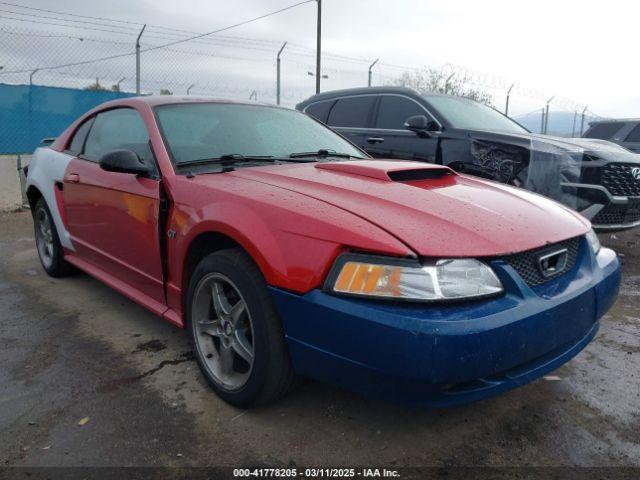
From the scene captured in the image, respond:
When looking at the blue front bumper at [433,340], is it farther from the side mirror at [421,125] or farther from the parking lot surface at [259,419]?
the side mirror at [421,125]

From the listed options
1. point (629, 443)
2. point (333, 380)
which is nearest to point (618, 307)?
point (629, 443)

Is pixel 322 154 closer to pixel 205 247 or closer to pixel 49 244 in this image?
pixel 205 247

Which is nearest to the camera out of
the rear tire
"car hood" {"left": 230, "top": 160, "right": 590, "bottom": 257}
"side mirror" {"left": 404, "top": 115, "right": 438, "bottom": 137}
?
"car hood" {"left": 230, "top": 160, "right": 590, "bottom": 257}

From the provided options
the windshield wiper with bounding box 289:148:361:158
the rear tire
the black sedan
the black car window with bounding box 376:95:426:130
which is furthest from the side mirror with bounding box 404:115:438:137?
the rear tire

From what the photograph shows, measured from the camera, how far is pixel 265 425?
221 cm

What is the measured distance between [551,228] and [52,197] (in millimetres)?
3597

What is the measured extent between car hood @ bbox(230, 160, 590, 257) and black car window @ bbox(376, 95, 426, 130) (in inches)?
120

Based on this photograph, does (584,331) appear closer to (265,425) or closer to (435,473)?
(435,473)

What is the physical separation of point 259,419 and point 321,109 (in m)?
5.24

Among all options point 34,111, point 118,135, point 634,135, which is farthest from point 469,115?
point 34,111

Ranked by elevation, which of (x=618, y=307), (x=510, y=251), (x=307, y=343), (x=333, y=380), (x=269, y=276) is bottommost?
(x=618, y=307)

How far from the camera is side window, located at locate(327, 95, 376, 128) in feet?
20.3

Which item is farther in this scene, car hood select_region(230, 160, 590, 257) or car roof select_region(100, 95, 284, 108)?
car roof select_region(100, 95, 284, 108)

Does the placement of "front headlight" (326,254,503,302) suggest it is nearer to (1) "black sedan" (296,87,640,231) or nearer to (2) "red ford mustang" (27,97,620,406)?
(2) "red ford mustang" (27,97,620,406)
